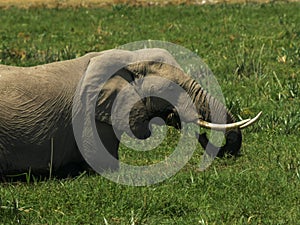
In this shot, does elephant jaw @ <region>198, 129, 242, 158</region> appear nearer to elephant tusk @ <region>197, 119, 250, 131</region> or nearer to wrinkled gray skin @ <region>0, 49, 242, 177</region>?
wrinkled gray skin @ <region>0, 49, 242, 177</region>

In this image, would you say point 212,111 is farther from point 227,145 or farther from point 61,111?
point 61,111

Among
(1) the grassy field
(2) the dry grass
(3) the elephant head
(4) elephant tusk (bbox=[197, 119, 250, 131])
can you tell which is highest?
(3) the elephant head

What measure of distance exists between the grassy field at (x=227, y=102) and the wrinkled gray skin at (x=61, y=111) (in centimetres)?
32

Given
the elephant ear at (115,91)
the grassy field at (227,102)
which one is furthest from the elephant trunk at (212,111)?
the elephant ear at (115,91)

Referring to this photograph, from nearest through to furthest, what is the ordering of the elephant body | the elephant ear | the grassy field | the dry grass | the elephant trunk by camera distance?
1. the grassy field
2. the elephant body
3. the elephant ear
4. the elephant trunk
5. the dry grass

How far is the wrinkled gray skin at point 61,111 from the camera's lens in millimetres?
7707

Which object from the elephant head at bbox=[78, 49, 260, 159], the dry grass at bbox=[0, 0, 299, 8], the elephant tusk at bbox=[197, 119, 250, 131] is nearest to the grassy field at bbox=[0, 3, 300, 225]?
the elephant tusk at bbox=[197, 119, 250, 131]

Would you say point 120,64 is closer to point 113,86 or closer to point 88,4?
point 113,86

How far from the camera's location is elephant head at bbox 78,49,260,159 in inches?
313

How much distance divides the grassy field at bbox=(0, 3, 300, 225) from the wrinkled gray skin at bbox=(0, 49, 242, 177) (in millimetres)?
322

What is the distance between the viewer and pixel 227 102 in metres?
10.1

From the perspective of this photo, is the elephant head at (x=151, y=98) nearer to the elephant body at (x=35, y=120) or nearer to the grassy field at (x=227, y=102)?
the elephant body at (x=35, y=120)

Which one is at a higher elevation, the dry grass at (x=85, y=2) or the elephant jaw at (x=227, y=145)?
the elephant jaw at (x=227, y=145)

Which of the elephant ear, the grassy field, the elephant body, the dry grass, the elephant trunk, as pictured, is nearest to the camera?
the grassy field
